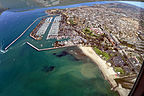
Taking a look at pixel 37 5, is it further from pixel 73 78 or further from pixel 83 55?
pixel 73 78

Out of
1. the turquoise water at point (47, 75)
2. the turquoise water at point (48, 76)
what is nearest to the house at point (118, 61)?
the turquoise water at point (47, 75)

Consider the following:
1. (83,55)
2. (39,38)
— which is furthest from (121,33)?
(39,38)

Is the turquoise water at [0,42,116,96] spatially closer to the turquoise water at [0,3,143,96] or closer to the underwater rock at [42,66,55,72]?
the turquoise water at [0,3,143,96]

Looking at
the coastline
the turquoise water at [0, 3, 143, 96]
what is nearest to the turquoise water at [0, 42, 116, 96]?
the turquoise water at [0, 3, 143, 96]

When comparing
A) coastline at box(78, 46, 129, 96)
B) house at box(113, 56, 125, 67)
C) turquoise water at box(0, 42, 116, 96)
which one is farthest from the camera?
house at box(113, 56, 125, 67)

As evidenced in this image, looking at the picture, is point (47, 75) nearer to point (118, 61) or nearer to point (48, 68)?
point (48, 68)

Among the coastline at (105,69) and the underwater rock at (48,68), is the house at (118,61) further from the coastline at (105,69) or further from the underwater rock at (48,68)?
the underwater rock at (48,68)
